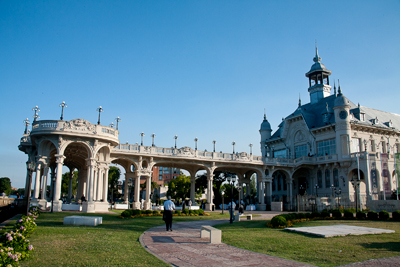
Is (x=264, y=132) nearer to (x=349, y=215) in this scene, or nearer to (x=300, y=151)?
(x=300, y=151)

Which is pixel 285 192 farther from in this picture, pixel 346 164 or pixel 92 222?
pixel 92 222

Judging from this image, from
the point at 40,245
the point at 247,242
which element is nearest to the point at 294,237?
the point at 247,242

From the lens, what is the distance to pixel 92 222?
16859mm

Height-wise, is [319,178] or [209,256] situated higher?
[319,178]

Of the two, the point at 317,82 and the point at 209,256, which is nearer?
the point at 209,256

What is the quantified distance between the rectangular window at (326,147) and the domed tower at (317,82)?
1172 cm

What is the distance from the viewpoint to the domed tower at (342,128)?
46.6 metres

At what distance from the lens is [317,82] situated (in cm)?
6100

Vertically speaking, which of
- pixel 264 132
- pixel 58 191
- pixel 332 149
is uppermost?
pixel 264 132

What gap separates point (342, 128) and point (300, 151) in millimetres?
9642

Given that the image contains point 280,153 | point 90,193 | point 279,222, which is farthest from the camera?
point 280,153

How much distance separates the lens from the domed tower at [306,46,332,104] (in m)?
59.2

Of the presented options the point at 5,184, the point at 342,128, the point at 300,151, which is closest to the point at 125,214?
the point at 342,128

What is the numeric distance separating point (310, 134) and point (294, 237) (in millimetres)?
42063
